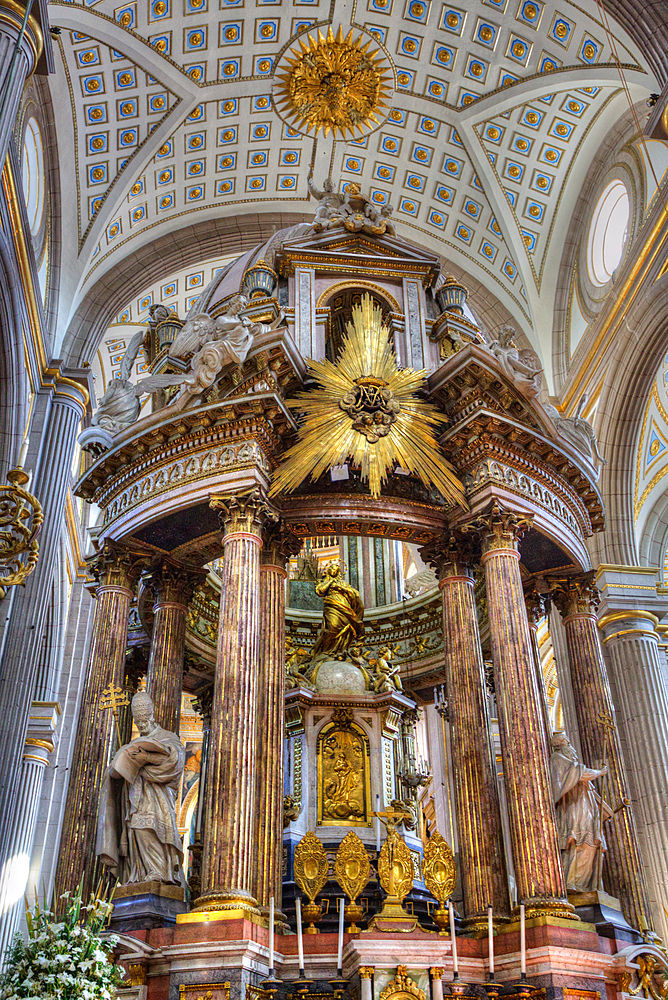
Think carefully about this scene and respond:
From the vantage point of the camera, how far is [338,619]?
12.5m

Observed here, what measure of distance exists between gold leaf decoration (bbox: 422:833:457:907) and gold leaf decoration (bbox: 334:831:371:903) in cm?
59

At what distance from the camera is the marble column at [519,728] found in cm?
838

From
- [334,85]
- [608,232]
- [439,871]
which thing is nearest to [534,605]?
[439,871]

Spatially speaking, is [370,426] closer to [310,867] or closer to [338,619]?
[338,619]

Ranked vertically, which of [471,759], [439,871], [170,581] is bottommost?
[439,871]

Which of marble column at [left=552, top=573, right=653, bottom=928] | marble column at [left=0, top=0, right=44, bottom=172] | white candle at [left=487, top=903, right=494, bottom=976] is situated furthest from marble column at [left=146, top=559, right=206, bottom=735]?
marble column at [left=0, top=0, right=44, bottom=172]

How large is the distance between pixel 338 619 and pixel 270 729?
133 inches

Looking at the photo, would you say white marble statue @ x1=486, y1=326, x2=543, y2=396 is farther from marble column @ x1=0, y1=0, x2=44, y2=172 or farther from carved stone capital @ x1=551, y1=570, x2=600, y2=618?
marble column @ x1=0, y1=0, x2=44, y2=172

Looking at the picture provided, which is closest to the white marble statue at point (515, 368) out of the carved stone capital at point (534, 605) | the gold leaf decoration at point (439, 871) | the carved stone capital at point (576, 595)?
the carved stone capital at point (576, 595)

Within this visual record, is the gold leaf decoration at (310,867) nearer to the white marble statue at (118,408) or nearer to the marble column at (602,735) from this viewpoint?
the marble column at (602,735)

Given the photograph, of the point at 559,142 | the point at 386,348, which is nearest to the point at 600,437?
the point at 559,142

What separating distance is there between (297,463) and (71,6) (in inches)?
367

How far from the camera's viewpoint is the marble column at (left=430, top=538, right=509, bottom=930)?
9.00 meters

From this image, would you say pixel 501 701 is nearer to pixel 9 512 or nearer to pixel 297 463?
pixel 297 463
